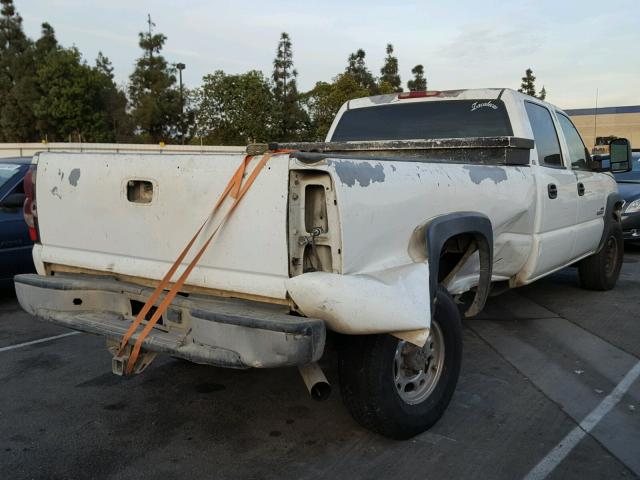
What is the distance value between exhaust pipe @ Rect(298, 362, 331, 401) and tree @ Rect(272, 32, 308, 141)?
47.4m

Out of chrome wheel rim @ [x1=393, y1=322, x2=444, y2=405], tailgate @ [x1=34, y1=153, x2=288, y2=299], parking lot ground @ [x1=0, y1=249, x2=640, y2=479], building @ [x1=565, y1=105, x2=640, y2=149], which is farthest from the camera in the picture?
building @ [x1=565, y1=105, x2=640, y2=149]

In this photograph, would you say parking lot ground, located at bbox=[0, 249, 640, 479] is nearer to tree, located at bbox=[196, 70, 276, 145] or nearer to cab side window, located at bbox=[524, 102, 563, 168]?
cab side window, located at bbox=[524, 102, 563, 168]

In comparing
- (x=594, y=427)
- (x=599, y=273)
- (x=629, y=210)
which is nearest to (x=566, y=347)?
(x=594, y=427)

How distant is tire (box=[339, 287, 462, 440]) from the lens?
2992 mm

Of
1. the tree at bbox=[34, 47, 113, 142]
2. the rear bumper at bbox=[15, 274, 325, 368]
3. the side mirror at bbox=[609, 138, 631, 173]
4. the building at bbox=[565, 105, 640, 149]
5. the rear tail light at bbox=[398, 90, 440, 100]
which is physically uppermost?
the tree at bbox=[34, 47, 113, 142]

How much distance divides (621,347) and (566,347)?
455mm

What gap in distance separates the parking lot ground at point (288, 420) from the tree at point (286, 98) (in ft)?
150

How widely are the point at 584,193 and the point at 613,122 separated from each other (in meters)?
55.1

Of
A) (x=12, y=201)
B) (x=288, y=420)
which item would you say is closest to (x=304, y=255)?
(x=288, y=420)

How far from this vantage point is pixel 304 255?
8.95ft

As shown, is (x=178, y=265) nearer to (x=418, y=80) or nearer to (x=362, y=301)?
(x=362, y=301)

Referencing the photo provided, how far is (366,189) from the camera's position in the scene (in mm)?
2744

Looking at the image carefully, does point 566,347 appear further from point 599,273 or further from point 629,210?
point 629,210

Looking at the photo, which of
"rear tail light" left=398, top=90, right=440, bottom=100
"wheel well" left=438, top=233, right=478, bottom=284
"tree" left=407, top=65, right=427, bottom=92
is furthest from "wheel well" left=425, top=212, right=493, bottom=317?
"tree" left=407, top=65, right=427, bottom=92
